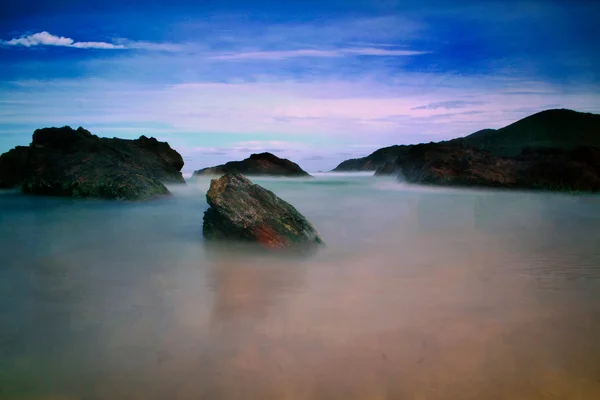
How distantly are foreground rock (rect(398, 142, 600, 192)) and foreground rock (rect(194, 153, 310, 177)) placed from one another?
2394 centimetres

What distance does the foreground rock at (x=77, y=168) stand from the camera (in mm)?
12891

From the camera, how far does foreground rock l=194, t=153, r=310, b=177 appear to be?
4419 centimetres

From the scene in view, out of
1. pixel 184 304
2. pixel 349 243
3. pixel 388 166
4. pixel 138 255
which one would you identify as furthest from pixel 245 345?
pixel 388 166

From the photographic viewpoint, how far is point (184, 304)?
12.4 ft

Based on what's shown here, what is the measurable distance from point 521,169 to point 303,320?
18.9 metres

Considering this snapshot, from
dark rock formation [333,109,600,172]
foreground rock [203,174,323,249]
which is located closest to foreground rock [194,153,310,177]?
dark rock formation [333,109,600,172]

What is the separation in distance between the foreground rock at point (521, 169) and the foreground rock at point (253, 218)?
14880 mm

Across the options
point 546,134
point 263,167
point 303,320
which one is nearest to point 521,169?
point 546,134

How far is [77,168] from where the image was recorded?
44.2ft

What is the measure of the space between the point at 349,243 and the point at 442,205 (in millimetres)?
7116

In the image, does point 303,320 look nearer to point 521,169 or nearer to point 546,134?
point 521,169

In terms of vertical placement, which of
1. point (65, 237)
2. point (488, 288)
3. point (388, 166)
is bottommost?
point (488, 288)

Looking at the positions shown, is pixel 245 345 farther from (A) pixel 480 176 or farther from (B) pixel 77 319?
(A) pixel 480 176

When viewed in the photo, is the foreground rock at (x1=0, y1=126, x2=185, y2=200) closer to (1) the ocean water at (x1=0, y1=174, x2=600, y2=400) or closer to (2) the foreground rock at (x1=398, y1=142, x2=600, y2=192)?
(1) the ocean water at (x1=0, y1=174, x2=600, y2=400)
